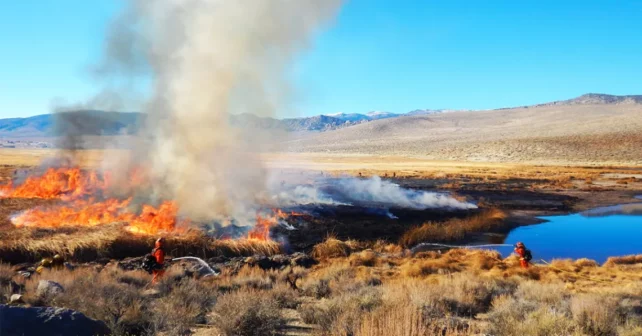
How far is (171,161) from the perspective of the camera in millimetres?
21906

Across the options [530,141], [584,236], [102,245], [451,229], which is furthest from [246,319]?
[530,141]

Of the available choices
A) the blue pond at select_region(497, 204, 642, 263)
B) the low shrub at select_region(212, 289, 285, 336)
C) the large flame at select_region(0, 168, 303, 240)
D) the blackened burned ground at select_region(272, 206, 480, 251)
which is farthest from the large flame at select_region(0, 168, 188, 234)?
the blue pond at select_region(497, 204, 642, 263)

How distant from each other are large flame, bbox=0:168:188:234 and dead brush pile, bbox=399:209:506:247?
10.1 m

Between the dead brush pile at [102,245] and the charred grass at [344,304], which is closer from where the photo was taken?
the charred grass at [344,304]

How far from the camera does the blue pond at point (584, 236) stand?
63.6 ft

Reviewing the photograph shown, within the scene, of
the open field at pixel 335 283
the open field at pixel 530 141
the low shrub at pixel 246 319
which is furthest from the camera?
the open field at pixel 530 141

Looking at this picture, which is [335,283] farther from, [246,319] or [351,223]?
[351,223]

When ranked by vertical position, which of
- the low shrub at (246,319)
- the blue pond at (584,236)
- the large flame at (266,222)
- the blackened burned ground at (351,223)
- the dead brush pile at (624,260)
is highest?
the low shrub at (246,319)

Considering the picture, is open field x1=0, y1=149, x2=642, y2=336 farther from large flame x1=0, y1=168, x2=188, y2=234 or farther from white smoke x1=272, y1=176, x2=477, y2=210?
white smoke x1=272, y1=176, x2=477, y2=210

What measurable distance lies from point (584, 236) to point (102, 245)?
2226 centimetres

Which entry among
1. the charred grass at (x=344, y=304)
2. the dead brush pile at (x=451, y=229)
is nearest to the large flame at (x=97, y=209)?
the charred grass at (x=344, y=304)

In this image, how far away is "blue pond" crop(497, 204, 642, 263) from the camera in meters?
19.4

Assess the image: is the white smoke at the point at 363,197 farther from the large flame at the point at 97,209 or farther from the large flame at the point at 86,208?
the large flame at the point at 86,208

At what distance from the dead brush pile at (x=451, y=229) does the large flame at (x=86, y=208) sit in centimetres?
1010
